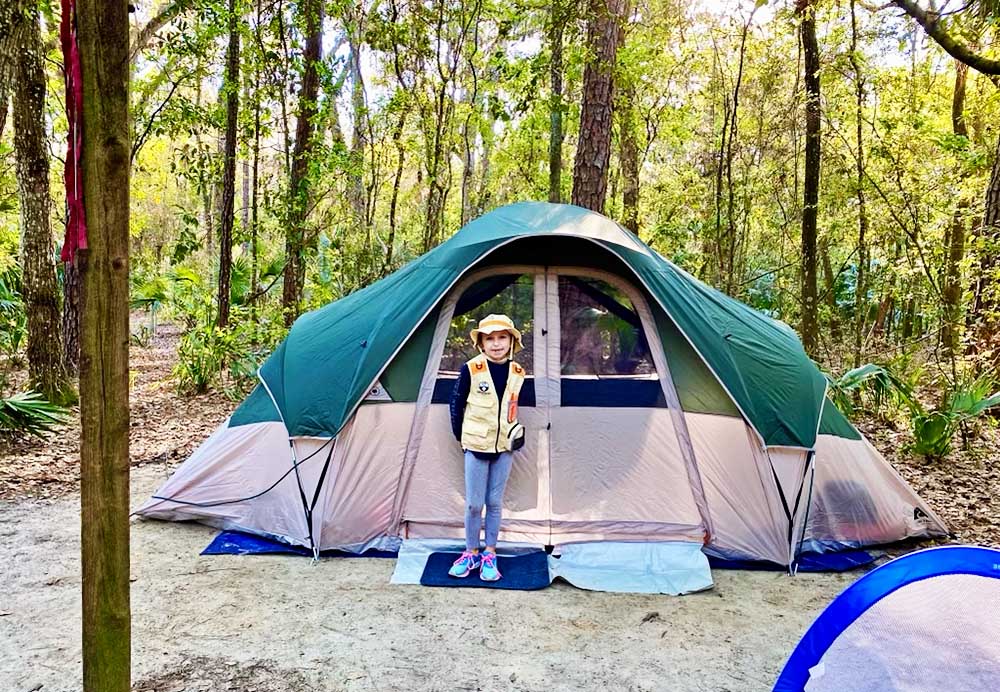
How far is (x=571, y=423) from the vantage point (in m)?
4.42

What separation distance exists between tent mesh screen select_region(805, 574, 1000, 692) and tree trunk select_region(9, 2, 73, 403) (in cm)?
745

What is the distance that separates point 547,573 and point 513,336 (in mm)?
1315

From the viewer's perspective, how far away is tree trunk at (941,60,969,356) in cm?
748

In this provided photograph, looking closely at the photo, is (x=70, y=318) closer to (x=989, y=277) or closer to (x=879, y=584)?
(x=879, y=584)

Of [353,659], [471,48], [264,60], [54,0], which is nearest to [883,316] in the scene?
[471,48]

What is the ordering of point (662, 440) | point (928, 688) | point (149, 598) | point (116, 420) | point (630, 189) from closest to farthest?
point (116, 420) < point (928, 688) < point (149, 598) < point (662, 440) < point (630, 189)

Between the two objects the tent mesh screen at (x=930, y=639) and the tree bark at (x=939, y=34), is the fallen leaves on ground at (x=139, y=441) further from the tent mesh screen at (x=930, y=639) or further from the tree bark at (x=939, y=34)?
the tree bark at (x=939, y=34)

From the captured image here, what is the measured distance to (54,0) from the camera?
678 centimetres

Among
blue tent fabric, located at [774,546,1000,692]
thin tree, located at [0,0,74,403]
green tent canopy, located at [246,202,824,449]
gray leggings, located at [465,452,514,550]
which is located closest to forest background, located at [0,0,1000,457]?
thin tree, located at [0,0,74,403]

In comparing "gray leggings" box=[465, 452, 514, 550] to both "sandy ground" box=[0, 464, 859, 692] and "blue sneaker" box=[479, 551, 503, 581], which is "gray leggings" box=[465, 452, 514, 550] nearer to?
"blue sneaker" box=[479, 551, 503, 581]

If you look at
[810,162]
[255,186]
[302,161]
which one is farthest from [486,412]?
[810,162]

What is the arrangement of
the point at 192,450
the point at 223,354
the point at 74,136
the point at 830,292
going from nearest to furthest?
the point at 74,136, the point at 192,450, the point at 223,354, the point at 830,292

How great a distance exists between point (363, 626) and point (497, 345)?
1569mm

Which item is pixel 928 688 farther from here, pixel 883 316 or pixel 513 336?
pixel 883 316
